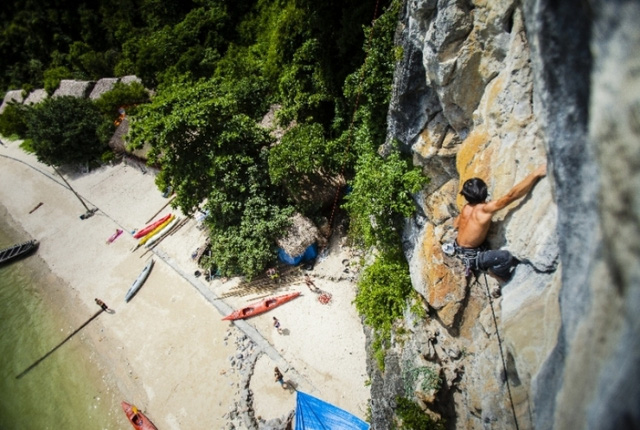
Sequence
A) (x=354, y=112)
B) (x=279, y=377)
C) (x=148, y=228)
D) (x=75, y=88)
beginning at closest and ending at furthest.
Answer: (x=279, y=377) < (x=354, y=112) < (x=148, y=228) < (x=75, y=88)

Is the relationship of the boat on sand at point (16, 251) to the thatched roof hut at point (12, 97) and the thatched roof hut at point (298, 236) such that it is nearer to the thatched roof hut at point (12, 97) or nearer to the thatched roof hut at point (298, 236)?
the thatched roof hut at point (298, 236)

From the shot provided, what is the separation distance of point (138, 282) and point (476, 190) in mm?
17075

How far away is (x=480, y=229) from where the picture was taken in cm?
626

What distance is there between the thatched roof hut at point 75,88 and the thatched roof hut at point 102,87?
0.64 m

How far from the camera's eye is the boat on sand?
22.1 meters

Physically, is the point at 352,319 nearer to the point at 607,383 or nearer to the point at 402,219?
the point at 402,219

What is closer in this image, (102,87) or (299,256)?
(299,256)

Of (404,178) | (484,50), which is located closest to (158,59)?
(404,178)

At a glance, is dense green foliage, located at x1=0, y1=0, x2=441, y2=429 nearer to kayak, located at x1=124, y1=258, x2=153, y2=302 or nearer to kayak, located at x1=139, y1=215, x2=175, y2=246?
kayak, located at x1=124, y1=258, x2=153, y2=302

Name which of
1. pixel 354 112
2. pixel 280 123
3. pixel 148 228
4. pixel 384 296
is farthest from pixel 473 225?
pixel 148 228

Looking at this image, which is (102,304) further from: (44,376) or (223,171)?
(223,171)

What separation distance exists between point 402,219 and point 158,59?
20.6 meters

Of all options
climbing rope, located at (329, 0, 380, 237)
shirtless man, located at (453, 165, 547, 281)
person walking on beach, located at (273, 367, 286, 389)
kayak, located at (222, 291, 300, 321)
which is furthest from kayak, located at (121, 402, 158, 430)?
shirtless man, located at (453, 165, 547, 281)

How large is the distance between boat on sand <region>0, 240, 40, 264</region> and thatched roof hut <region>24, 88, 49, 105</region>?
19.3 m
